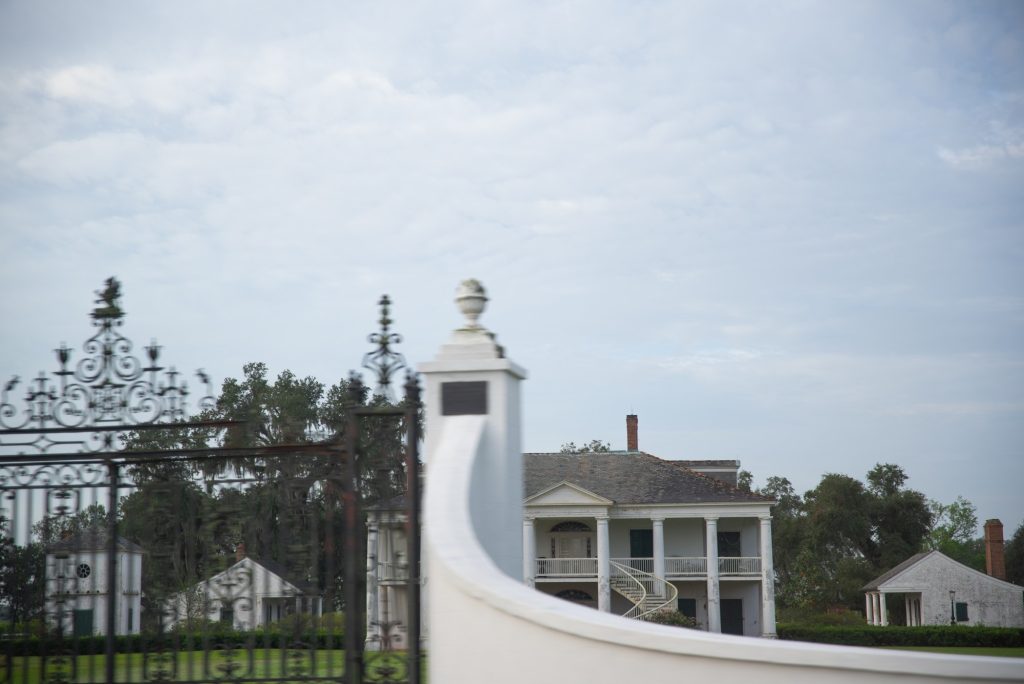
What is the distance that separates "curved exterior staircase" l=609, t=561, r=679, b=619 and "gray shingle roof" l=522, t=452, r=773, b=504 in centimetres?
268

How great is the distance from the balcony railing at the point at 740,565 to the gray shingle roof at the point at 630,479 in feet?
7.46

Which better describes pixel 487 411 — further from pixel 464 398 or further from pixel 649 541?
pixel 649 541

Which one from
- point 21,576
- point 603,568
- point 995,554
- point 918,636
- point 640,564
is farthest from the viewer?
point 995,554

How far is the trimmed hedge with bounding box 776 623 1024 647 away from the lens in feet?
115

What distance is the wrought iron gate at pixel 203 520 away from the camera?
5750 millimetres

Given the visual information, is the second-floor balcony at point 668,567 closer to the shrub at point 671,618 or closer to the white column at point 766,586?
the white column at point 766,586

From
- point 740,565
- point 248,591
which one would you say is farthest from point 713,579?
point 248,591

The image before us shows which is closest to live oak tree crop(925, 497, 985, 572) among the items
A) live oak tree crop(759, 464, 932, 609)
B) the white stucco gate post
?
live oak tree crop(759, 464, 932, 609)

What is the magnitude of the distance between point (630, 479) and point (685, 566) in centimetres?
399

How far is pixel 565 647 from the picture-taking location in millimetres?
4465

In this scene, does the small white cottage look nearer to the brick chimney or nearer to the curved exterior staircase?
the brick chimney

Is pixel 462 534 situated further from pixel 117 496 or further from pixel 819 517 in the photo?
pixel 819 517

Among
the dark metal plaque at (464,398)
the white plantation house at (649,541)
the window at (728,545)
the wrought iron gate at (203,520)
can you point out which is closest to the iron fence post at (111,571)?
the wrought iron gate at (203,520)

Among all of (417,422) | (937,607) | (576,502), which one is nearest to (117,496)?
(417,422)
